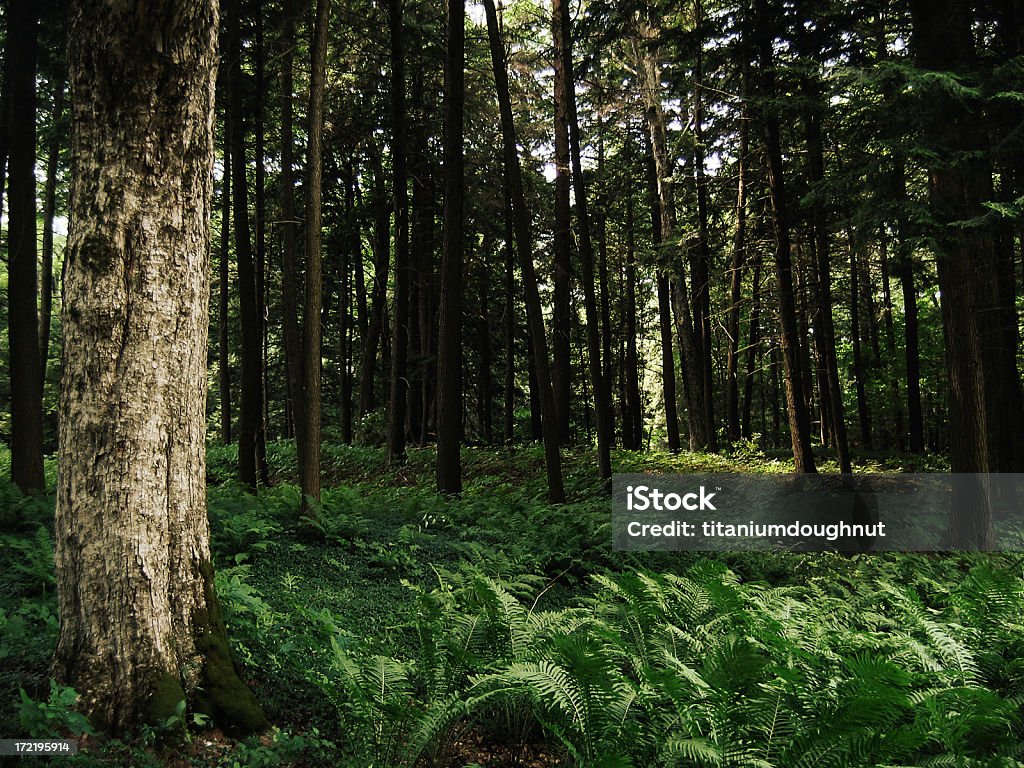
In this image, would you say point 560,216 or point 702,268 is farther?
point 702,268

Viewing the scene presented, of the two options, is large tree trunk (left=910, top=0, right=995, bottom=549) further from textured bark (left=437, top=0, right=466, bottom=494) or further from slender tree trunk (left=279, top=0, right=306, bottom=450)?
slender tree trunk (left=279, top=0, right=306, bottom=450)

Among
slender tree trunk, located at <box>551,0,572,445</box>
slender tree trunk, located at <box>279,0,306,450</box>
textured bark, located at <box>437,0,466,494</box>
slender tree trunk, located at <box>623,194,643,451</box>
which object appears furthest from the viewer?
slender tree trunk, located at <box>623,194,643,451</box>

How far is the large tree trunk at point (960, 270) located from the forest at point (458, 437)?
44 millimetres

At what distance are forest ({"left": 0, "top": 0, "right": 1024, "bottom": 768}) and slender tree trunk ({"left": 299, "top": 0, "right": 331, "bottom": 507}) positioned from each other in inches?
2.0

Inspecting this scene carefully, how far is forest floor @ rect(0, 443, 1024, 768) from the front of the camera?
2.93m

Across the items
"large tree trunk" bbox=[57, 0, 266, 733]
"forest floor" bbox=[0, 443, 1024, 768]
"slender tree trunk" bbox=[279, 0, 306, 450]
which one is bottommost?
"forest floor" bbox=[0, 443, 1024, 768]

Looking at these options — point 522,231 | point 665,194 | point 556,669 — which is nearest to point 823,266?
point 665,194

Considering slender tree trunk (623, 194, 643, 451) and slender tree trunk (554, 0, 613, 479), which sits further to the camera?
slender tree trunk (623, 194, 643, 451)

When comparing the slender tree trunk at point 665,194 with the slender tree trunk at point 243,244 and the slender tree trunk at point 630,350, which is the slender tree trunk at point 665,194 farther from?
the slender tree trunk at point 243,244

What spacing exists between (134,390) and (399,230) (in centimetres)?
1327

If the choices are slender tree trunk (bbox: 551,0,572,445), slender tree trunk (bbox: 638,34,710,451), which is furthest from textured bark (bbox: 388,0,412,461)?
slender tree trunk (bbox: 638,34,710,451)

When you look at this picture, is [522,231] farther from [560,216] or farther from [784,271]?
[784,271]

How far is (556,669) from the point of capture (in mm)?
3172

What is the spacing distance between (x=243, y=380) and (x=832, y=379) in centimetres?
1120
